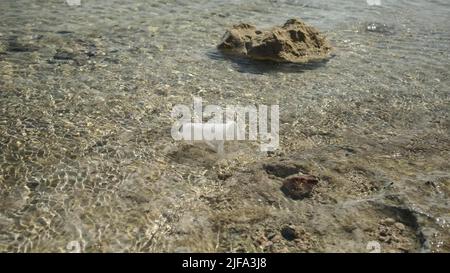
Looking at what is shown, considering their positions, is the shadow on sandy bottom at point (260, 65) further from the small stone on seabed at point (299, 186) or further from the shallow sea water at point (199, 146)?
the small stone on seabed at point (299, 186)

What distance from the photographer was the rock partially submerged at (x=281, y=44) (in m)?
10.4

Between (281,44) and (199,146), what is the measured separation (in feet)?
15.6

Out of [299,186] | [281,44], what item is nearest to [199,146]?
[299,186]

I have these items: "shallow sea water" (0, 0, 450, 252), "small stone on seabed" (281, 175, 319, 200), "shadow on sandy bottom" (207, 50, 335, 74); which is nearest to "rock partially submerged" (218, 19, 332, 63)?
"shadow on sandy bottom" (207, 50, 335, 74)

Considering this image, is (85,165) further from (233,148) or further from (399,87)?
(399,87)

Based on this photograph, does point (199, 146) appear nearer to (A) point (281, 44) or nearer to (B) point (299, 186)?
(B) point (299, 186)

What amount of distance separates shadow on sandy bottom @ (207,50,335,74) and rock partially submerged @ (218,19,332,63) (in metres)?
0.19

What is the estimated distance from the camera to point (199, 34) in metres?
11.7

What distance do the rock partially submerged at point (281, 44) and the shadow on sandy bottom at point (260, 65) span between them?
19 centimetres

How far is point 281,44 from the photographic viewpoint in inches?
409

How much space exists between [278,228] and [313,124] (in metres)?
2.95

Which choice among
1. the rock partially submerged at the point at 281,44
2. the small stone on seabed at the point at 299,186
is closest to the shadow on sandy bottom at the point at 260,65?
the rock partially submerged at the point at 281,44
